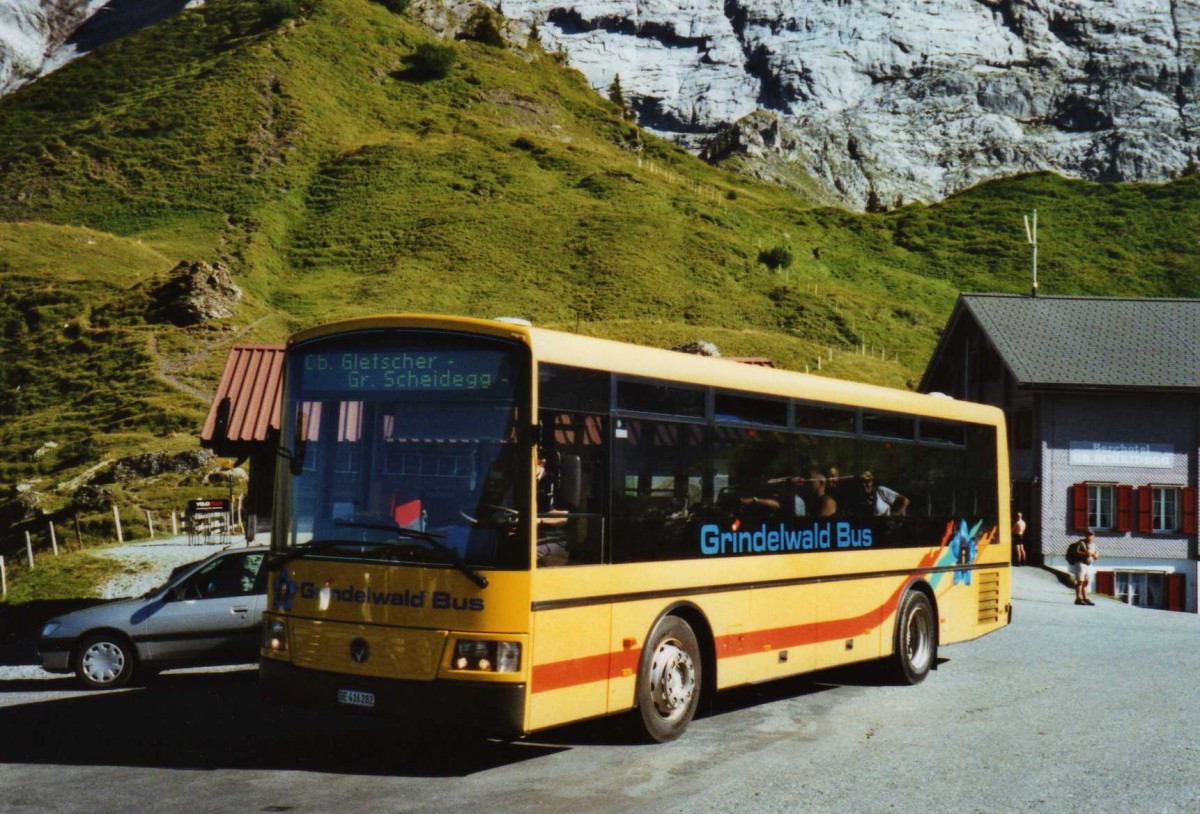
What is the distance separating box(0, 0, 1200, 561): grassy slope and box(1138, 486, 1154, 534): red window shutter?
92.1 ft

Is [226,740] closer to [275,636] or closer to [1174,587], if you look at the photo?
[275,636]

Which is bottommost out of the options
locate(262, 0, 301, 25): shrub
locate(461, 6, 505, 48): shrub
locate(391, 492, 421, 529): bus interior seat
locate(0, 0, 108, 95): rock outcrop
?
locate(391, 492, 421, 529): bus interior seat

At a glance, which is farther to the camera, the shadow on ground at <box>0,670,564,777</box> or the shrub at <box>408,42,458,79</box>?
the shrub at <box>408,42,458,79</box>

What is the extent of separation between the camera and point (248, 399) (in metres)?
24.5

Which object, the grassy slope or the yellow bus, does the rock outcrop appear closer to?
the grassy slope

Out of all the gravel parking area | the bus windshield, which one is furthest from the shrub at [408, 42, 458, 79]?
the bus windshield

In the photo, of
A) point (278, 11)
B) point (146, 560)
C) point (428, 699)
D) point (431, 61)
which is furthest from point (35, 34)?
point (428, 699)

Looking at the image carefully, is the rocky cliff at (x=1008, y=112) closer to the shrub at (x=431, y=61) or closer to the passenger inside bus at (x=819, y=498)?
the shrub at (x=431, y=61)

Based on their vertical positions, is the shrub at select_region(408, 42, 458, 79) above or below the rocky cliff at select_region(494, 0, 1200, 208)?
below

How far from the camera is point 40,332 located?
2837 inches

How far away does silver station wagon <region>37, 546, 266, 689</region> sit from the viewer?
44.2 ft

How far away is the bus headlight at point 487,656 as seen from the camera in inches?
334

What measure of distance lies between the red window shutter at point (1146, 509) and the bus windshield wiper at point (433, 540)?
34348 millimetres

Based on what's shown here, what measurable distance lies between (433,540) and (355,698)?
122 centimetres
